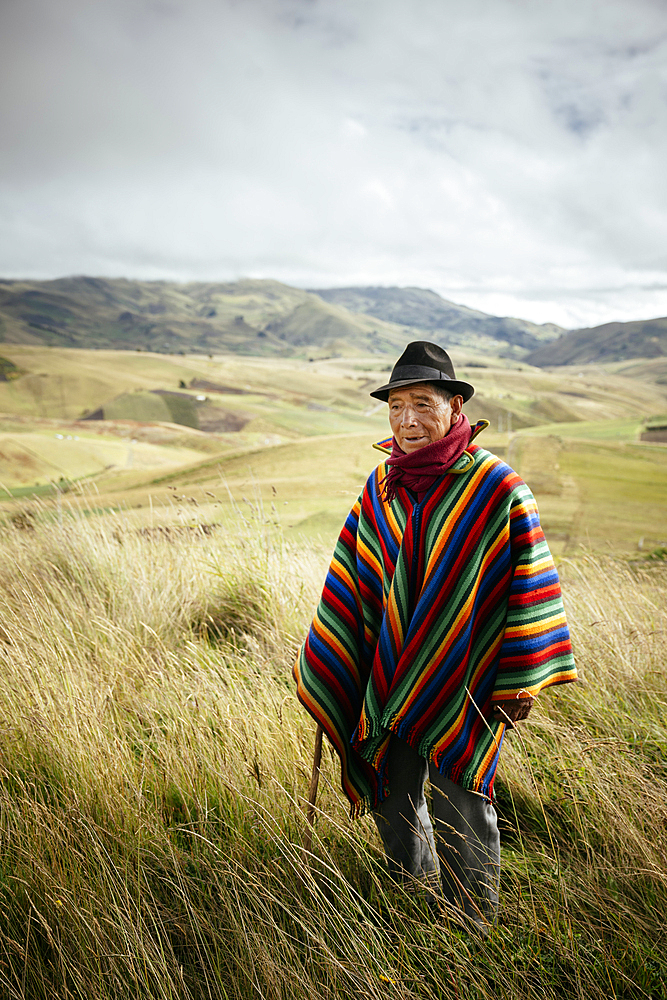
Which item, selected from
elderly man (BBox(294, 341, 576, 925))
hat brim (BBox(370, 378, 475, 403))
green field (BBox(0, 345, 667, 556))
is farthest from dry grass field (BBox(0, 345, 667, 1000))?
hat brim (BBox(370, 378, 475, 403))

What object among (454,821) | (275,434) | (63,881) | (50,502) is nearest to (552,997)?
(454,821)

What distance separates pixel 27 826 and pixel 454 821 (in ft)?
4.60

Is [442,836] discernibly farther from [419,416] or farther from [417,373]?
[417,373]

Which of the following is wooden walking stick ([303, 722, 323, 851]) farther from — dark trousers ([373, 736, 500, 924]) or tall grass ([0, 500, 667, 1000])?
dark trousers ([373, 736, 500, 924])

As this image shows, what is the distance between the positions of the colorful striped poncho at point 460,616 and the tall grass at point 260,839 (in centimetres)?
36

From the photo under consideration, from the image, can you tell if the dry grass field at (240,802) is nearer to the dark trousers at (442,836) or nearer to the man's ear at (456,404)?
the dark trousers at (442,836)

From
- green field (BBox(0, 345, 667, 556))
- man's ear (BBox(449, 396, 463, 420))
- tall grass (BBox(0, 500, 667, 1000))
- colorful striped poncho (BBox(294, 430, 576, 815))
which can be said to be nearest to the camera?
tall grass (BBox(0, 500, 667, 1000))

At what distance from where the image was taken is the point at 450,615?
1556mm

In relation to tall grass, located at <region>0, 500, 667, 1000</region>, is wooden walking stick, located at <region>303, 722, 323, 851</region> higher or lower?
higher

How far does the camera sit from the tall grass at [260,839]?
142 centimetres

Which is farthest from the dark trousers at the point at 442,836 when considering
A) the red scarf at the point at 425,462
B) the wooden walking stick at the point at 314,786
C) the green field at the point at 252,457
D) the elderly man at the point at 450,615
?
the green field at the point at 252,457

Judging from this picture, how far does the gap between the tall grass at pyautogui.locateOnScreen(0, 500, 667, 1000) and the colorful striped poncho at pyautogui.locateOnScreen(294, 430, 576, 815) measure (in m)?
0.36

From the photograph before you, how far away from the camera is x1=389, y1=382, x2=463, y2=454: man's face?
5.27ft

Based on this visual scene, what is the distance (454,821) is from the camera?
1657 millimetres
